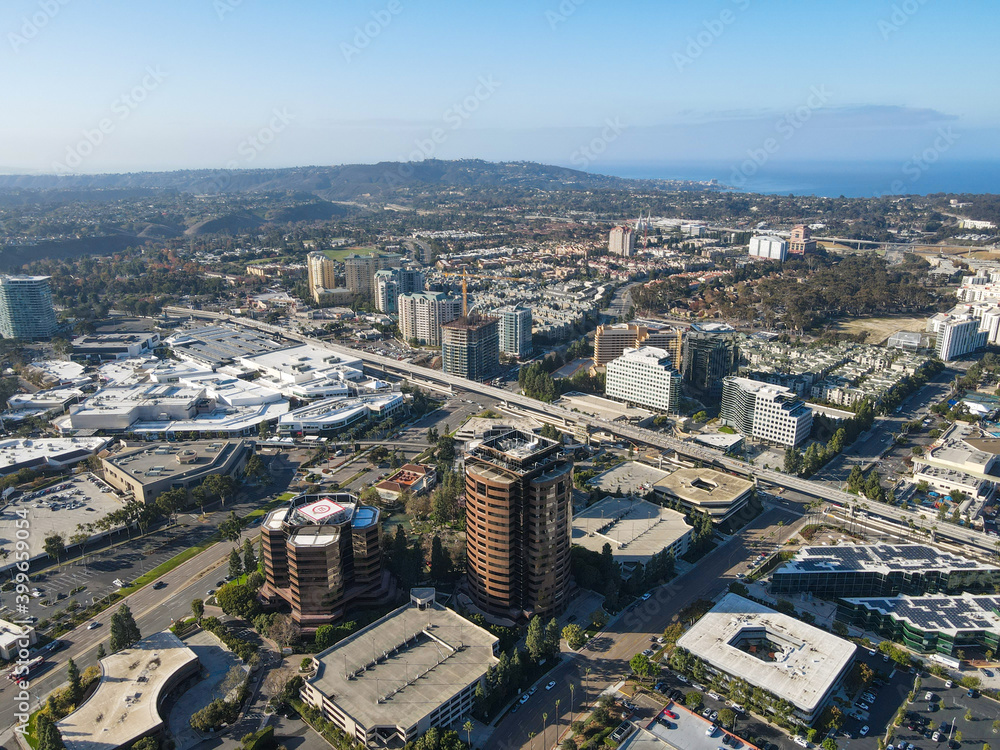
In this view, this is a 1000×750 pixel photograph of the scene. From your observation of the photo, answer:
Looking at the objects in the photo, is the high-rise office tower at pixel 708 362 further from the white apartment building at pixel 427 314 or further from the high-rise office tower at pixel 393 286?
the high-rise office tower at pixel 393 286

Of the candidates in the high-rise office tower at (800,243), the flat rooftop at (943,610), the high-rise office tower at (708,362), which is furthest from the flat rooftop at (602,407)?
the high-rise office tower at (800,243)

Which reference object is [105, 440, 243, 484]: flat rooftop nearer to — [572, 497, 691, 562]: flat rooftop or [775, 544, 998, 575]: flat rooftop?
[572, 497, 691, 562]: flat rooftop

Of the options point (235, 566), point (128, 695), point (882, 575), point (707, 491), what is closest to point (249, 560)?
point (235, 566)

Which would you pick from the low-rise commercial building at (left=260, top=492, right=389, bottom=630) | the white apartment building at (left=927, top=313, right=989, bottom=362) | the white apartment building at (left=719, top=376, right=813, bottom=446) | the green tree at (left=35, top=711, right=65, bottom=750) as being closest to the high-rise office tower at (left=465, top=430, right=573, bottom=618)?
the low-rise commercial building at (left=260, top=492, right=389, bottom=630)

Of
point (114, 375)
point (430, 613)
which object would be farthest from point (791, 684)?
point (114, 375)

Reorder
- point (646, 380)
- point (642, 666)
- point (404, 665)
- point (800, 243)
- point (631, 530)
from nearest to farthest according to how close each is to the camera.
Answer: point (404, 665), point (642, 666), point (631, 530), point (646, 380), point (800, 243)

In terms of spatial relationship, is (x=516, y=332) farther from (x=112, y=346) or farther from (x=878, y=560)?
(x=878, y=560)
